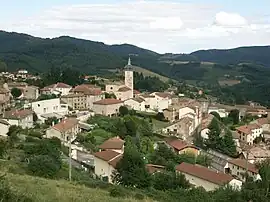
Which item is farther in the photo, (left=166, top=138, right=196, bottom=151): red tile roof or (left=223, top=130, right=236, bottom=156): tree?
(left=223, top=130, right=236, bottom=156): tree

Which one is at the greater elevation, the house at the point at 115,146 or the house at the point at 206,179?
the house at the point at 115,146

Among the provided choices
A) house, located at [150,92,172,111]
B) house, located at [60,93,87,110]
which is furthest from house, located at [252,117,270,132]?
house, located at [60,93,87,110]

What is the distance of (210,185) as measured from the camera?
2625 centimetres

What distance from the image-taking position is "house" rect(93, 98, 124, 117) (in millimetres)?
52031

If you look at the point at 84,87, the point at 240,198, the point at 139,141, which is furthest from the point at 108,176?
the point at 84,87

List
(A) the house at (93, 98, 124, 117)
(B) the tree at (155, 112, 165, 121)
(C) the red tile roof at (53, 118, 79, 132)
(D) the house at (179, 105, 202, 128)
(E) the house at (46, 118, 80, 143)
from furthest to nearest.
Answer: (B) the tree at (155, 112, 165, 121) < (D) the house at (179, 105, 202, 128) < (A) the house at (93, 98, 124, 117) < (C) the red tile roof at (53, 118, 79, 132) < (E) the house at (46, 118, 80, 143)

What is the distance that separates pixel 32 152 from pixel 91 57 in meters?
128

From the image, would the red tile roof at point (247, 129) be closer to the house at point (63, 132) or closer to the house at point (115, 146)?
the house at point (63, 132)

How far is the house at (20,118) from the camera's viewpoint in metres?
38.6

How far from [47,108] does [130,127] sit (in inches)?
395

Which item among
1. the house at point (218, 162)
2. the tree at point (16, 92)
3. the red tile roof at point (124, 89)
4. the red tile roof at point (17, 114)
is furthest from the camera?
the red tile roof at point (124, 89)

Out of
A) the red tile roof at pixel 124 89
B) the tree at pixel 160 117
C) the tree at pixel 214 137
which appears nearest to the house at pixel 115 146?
the tree at pixel 214 137

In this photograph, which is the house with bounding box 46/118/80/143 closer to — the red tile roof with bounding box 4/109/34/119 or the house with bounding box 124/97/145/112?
the red tile roof with bounding box 4/109/34/119

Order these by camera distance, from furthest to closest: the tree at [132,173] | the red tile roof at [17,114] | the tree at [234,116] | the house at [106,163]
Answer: the tree at [234,116], the red tile roof at [17,114], the house at [106,163], the tree at [132,173]
